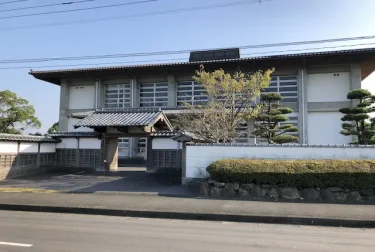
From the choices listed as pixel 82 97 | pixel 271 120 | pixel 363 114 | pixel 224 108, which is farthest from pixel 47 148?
pixel 363 114

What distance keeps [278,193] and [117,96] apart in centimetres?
2132

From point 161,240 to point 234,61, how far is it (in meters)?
20.3

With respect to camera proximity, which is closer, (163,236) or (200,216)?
(163,236)

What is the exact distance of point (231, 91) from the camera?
53.4 ft

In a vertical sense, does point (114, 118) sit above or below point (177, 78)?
below

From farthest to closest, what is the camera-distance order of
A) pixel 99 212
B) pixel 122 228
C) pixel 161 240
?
pixel 99 212 < pixel 122 228 < pixel 161 240

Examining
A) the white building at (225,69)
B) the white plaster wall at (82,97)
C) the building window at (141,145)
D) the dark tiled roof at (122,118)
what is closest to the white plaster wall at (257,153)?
the dark tiled roof at (122,118)

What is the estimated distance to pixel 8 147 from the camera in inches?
666

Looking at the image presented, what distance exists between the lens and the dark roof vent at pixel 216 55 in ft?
91.8

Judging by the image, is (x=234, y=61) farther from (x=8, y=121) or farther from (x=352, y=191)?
(x=8, y=121)

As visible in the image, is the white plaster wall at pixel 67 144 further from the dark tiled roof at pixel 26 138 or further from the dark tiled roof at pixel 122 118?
the dark tiled roof at pixel 122 118

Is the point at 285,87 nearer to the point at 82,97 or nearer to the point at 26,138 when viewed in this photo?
the point at 82,97

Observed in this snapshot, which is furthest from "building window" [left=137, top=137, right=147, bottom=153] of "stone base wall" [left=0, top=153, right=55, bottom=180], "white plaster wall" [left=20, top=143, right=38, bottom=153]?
"white plaster wall" [left=20, top=143, right=38, bottom=153]

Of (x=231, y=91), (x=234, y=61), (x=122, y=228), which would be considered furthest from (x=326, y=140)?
(x=122, y=228)
